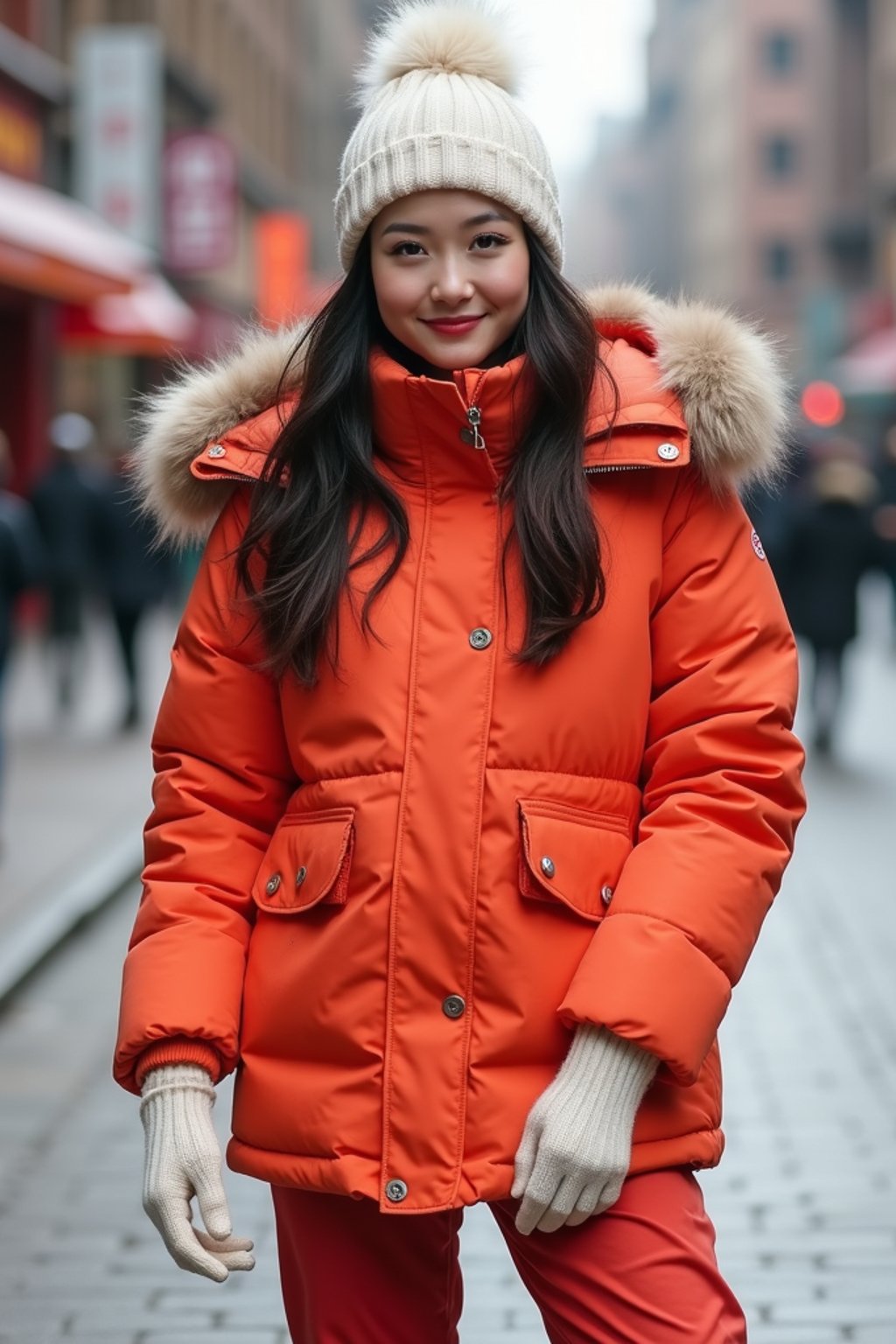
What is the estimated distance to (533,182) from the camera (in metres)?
2.70

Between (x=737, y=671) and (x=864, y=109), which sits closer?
(x=737, y=671)

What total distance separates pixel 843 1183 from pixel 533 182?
321 cm

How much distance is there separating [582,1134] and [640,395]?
0.88 metres

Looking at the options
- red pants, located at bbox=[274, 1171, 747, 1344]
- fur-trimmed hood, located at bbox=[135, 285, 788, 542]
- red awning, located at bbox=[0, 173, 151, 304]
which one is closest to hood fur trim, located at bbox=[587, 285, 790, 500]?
fur-trimmed hood, located at bbox=[135, 285, 788, 542]

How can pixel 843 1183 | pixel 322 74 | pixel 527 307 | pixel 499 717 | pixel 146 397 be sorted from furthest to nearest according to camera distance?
pixel 322 74, pixel 843 1183, pixel 146 397, pixel 527 307, pixel 499 717

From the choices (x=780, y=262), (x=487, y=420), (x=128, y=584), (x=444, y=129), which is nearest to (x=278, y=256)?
(x=128, y=584)

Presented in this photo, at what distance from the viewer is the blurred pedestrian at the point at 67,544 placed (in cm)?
1504

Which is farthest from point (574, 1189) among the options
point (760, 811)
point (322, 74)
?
point (322, 74)

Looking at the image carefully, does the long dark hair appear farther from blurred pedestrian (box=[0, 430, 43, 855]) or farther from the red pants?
blurred pedestrian (box=[0, 430, 43, 855])

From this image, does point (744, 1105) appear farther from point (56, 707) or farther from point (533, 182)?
point (56, 707)

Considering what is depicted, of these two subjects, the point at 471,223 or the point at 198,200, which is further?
the point at 198,200

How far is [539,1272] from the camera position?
2465 millimetres

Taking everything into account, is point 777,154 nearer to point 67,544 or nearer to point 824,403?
point 824,403

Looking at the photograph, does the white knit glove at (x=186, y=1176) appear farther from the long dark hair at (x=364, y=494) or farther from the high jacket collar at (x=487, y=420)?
the high jacket collar at (x=487, y=420)
